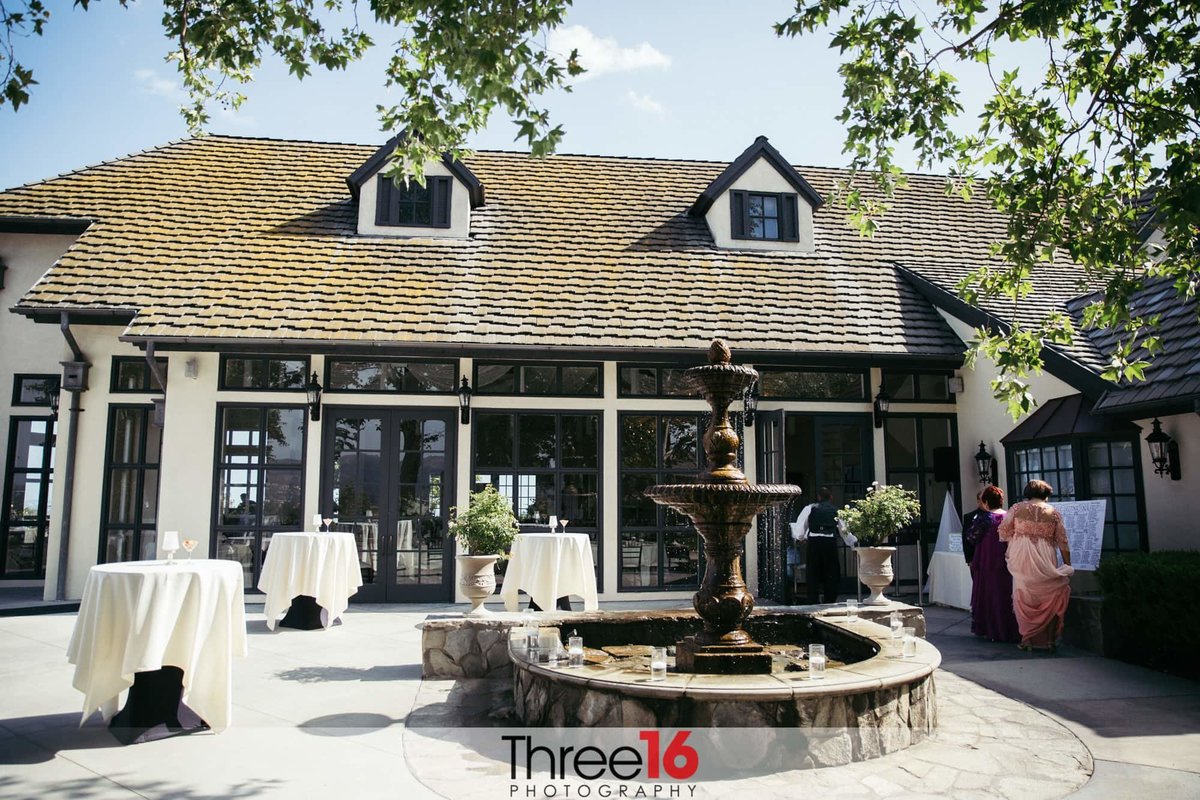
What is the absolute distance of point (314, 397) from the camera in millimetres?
10750

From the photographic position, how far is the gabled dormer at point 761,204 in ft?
43.8

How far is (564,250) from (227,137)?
22.4 feet

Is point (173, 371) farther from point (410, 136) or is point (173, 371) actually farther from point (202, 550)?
point (410, 136)

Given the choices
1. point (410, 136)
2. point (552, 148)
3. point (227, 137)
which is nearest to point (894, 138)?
point (552, 148)

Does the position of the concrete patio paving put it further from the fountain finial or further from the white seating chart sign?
the fountain finial

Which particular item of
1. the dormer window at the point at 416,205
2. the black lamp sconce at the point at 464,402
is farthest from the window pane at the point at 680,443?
the dormer window at the point at 416,205

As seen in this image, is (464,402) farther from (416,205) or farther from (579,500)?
(416,205)

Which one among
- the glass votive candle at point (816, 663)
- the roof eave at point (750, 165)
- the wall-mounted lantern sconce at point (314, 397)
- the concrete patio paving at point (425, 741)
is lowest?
the concrete patio paving at point (425, 741)

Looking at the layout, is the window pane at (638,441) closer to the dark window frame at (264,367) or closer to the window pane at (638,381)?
the window pane at (638,381)

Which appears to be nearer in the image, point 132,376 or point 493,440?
point 493,440

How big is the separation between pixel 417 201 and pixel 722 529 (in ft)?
29.2

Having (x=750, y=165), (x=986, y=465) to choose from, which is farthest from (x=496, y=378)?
(x=986, y=465)

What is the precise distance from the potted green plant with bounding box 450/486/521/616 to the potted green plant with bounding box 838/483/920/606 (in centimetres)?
366

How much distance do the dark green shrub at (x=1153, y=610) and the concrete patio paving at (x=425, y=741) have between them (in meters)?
0.26
